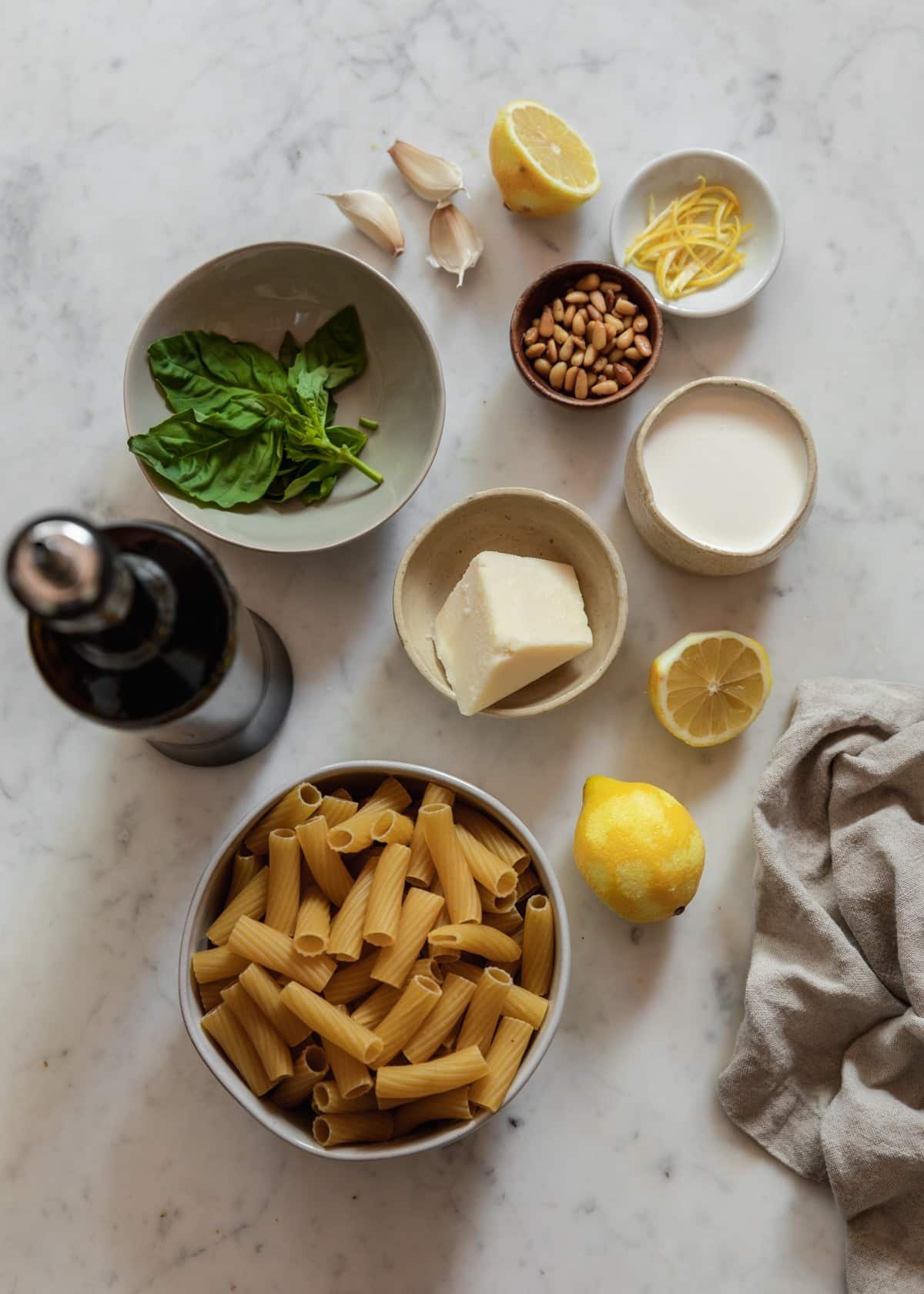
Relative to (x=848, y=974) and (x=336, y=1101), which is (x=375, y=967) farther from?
(x=848, y=974)

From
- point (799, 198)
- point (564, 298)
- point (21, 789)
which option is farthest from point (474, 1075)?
point (799, 198)

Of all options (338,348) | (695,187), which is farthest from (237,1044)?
(695,187)

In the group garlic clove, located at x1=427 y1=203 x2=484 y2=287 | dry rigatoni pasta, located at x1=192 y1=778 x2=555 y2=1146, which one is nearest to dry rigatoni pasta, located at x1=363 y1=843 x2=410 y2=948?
dry rigatoni pasta, located at x1=192 y1=778 x2=555 y2=1146

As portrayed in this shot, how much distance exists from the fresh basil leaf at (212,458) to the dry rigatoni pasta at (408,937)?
54 cm

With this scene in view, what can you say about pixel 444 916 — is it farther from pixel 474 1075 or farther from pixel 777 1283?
pixel 777 1283

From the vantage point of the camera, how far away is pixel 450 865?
1196 mm

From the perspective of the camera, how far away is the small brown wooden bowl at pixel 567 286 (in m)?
1.34

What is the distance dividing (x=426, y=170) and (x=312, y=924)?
1.00 m

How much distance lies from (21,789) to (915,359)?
1.36 m

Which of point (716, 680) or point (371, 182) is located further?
point (371, 182)

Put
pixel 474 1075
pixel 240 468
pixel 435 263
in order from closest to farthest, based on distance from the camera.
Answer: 1. pixel 474 1075
2. pixel 240 468
3. pixel 435 263

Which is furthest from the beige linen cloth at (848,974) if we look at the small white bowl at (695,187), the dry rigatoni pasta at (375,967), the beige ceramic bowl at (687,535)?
the small white bowl at (695,187)

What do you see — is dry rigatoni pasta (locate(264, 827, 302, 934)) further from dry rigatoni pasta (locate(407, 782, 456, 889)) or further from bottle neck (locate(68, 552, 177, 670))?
bottle neck (locate(68, 552, 177, 670))

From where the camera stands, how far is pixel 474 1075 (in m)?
1.13
